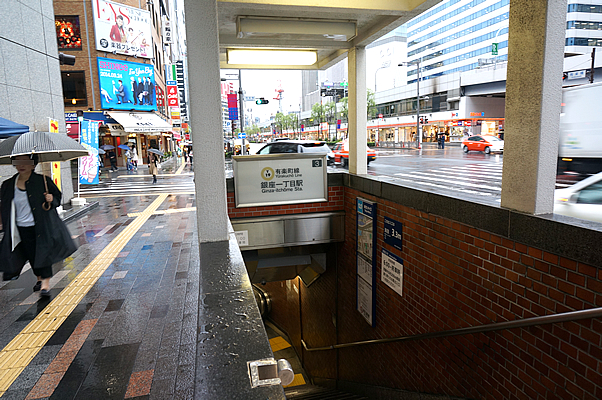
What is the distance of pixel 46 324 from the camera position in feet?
13.0

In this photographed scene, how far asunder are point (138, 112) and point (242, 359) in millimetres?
31467

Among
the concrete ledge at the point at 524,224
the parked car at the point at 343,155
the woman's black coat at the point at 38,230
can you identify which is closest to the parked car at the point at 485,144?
the parked car at the point at 343,155

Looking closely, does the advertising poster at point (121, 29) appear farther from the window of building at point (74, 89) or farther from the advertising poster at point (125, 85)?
the window of building at point (74, 89)

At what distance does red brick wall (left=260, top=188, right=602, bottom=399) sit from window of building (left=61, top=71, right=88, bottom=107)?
27.7 meters

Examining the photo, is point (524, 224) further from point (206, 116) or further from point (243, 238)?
A: point (243, 238)

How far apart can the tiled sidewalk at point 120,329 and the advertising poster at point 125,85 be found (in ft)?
79.8

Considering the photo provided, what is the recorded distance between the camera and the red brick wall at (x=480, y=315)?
260 centimetres

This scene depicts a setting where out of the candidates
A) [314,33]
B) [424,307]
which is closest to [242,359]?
[424,307]

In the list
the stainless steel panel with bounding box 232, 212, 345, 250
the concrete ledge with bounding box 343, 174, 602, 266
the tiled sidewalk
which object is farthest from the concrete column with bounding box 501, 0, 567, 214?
the stainless steel panel with bounding box 232, 212, 345, 250

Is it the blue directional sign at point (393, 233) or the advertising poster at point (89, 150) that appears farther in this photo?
the advertising poster at point (89, 150)

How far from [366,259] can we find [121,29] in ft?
96.2

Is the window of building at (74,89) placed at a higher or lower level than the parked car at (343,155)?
higher

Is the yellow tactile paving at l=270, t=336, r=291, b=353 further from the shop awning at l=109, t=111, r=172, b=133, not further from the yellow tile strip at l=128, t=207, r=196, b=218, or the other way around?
the shop awning at l=109, t=111, r=172, b=133

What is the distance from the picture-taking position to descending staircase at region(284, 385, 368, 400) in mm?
7313
